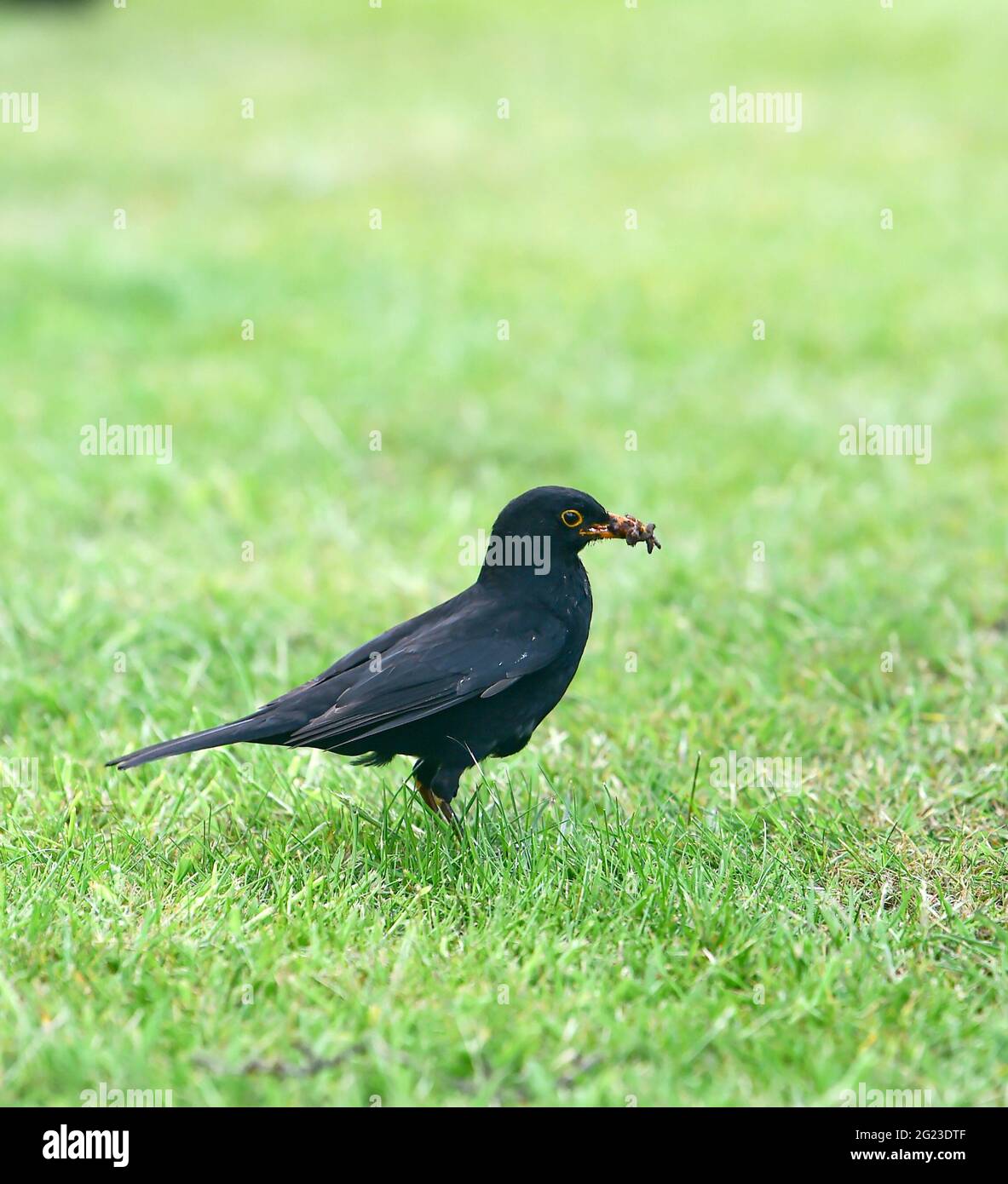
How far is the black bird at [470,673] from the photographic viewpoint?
145 inches

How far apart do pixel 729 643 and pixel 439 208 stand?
8.10 m

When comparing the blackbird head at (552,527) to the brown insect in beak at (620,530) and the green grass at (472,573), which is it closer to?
the brown insect in beak at (620,530)

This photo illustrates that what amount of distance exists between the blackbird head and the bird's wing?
187 mm

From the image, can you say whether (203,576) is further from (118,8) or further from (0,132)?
(118,8)

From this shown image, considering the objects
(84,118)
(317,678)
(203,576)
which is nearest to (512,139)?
(84,118)

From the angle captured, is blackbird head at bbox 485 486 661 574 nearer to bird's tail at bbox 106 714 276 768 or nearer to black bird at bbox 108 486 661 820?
black bird at bbox 108 486 661 820

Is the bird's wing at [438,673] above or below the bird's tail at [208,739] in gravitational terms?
above

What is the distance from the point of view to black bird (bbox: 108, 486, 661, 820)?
368 cm

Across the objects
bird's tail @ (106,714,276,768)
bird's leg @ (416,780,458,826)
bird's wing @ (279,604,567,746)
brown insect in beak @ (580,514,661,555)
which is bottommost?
bird's leg @ (416,780,458,826)

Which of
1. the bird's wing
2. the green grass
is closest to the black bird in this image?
the bird's wing

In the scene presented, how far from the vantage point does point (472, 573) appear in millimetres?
6387

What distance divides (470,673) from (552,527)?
50 centimetres

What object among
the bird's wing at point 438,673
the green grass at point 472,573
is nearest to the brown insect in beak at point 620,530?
the bird's wing at point 438,673

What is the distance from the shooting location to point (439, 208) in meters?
12.6
